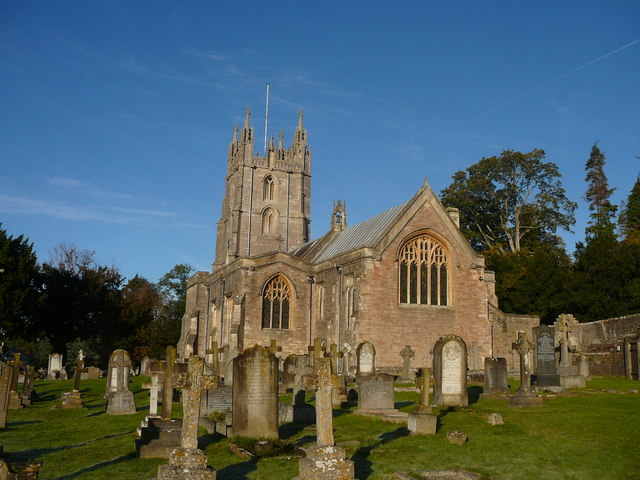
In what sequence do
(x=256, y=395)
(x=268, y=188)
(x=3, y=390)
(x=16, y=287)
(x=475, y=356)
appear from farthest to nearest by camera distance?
(x=268, y=188)
(x=16, y=287)
(x=475, y=356)
(x=3, y=390)
(x=256, y=395)

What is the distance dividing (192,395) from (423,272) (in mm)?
24636

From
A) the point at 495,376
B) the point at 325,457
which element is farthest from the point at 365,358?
the point at 325,457

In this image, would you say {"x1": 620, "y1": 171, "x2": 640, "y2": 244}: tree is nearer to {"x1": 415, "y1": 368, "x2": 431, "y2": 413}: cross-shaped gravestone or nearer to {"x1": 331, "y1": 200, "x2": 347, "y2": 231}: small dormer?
{"x1": 331, "y1": 200, "x2": 347, "y2": 231}: small dormer

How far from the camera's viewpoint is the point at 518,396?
16125 millimetres

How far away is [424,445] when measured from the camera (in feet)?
36.8

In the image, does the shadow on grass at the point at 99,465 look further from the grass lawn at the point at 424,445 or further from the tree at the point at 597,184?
the tree at the point at 597,184

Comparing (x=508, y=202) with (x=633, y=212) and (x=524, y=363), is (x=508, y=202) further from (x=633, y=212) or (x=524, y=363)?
(x=524, y=363)

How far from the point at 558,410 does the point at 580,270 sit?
27.7 metres

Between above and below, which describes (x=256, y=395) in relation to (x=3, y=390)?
above

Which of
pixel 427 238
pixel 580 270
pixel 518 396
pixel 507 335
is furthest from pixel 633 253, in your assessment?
pixel 518 396

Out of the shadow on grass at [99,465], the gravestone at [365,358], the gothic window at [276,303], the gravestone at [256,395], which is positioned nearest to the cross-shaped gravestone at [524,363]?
the gravestone at [365,358]

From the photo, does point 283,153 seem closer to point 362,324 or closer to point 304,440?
point 362,324

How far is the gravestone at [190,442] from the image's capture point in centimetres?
773

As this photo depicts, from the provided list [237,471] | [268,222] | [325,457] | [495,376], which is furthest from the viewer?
[268,222]
